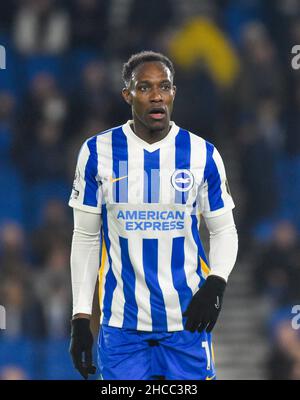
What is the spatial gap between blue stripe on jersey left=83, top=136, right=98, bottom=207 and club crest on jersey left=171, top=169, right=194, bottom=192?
377mm

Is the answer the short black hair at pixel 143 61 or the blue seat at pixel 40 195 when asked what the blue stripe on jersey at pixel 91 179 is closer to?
the short black hair at pixel 143 61

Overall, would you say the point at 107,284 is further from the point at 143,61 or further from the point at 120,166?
the point at 143,61

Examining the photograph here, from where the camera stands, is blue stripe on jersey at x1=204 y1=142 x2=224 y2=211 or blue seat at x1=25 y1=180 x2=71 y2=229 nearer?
blue stripe on jersey at x1=204 y1=142 x2=224 y2=211

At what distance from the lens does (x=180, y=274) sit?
5613 mm

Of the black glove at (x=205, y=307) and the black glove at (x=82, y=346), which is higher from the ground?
the black glove at (x=205, y=307)

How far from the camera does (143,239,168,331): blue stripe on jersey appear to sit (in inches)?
219

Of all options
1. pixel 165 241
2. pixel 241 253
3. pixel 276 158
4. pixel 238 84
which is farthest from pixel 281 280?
pixel 165 241

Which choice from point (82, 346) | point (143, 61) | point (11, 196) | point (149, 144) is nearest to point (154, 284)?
point (82, 346)

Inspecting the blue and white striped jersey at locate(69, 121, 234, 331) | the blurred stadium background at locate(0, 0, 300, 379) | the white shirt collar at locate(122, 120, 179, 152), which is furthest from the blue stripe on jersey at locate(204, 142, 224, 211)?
the blurred stadium background at locate(0, 0, 300, 379)

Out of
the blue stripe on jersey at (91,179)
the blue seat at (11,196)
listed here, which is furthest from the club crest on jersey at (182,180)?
the blue seat at (11,196)

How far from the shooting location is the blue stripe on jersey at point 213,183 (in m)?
5.62

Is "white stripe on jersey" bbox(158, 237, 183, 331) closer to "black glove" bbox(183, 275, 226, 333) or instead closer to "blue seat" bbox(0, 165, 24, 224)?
"black glove" bbox(183, 275, 226, 333)

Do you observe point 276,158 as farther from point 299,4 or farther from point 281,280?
point 299,4

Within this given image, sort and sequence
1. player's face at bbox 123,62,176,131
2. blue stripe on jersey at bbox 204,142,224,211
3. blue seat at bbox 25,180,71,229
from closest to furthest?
player's face at bbox 123,62,176,131, blue stripe on jersey at bbox 204,142,224,211, blue seat at bbox 25,180,71,229
